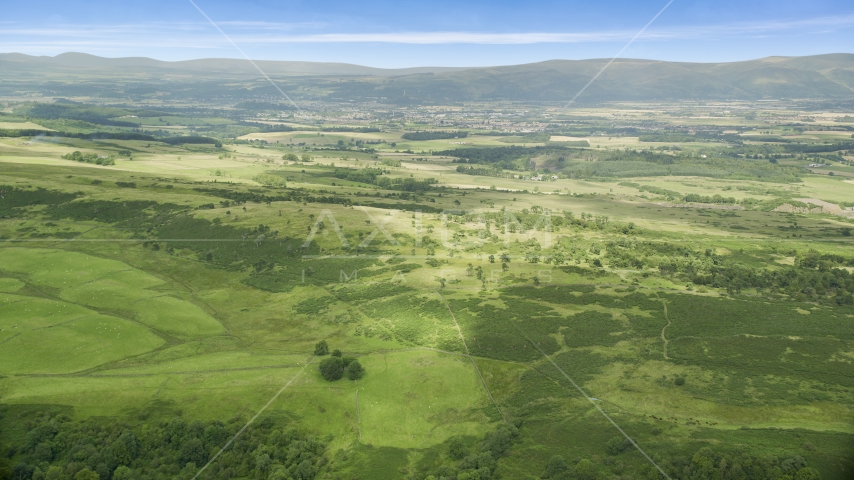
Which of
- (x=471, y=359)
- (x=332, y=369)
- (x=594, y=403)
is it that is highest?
(x=594, y=403)

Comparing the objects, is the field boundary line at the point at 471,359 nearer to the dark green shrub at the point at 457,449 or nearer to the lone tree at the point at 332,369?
the dark green shrub at the point at 457,449

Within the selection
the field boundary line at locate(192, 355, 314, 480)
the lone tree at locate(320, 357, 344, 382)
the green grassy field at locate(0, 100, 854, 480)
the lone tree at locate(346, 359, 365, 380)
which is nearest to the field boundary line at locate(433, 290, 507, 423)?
the green grassy field at locate(0, 100, 854, 480)

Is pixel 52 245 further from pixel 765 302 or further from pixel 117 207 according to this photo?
pixel 765 302

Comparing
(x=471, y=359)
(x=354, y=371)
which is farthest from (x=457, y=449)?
(x=354, y=371)

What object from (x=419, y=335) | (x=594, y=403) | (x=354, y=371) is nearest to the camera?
(x=594, y=403)

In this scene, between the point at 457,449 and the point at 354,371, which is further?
the point at 354,371

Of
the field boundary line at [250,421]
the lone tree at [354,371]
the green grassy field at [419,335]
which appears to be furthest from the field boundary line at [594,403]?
the field boundary line at [250,421]

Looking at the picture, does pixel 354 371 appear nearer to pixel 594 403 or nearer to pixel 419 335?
pixel 419 335

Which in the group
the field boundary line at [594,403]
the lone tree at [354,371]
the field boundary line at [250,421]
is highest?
the field boundary line at [594,403]

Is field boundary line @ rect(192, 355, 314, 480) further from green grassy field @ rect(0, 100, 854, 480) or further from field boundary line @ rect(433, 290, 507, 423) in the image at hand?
field boundary line @ rect(433, 290, 507, 423)
